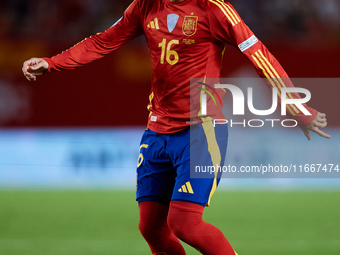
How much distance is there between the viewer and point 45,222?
17.6 ft

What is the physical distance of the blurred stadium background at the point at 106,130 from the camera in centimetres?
599

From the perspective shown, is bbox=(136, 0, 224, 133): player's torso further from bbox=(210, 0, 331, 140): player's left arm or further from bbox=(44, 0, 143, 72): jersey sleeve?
bbox=(44, 0, 143, 72): jersey sleeve

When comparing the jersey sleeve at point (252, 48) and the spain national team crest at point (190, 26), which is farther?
the spain national team crest at point (190, 26)

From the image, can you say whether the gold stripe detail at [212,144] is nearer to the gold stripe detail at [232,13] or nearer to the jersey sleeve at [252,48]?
the jersey sleeve at [252,48]

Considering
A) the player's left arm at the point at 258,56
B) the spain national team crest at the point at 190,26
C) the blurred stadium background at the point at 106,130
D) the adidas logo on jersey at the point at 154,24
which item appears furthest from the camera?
the blurred stadium background at the point at 106,130

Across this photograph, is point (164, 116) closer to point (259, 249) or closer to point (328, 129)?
point (259, 249)

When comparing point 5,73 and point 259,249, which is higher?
point 5,73

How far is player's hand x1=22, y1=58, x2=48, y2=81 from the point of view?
327 centimetres

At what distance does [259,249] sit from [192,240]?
1.61 metres

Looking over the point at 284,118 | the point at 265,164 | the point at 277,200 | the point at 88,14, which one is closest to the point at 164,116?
the point at 277,200

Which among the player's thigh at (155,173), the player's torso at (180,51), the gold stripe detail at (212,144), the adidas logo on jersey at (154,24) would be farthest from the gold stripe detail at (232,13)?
the player's thigh at (155,173)

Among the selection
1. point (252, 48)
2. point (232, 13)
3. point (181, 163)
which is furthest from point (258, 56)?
point (181, 163)

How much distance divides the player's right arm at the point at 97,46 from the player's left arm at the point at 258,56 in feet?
1.74

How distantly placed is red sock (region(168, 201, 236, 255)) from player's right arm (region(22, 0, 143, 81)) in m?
1.07
